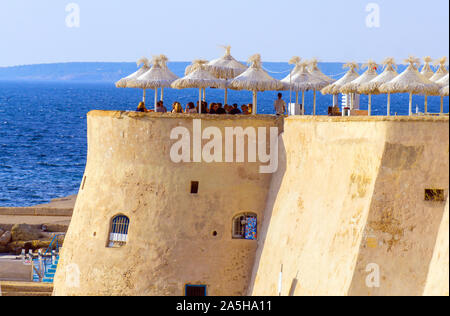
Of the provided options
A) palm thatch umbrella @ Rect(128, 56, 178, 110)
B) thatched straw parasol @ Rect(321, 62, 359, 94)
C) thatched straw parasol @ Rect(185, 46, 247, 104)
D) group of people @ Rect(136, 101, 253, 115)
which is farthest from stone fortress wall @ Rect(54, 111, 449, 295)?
thatched straw parasol @ Rect(185, 46, 247, 104)

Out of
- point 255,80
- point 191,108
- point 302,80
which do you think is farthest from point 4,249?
point 255,80

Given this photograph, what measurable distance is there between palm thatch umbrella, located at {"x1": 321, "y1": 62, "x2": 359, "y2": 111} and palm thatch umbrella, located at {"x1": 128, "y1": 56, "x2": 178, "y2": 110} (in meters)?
5.97

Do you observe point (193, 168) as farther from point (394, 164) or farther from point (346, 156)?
point (394, 164)

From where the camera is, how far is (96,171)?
3238 cm

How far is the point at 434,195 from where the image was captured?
24250 mm

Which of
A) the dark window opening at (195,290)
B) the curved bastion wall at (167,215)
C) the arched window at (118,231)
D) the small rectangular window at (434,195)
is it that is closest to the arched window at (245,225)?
the curved bastion wall at (167,215)

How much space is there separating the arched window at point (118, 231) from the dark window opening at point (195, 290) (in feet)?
8.99

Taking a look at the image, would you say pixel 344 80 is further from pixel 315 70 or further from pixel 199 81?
pixel 199 81

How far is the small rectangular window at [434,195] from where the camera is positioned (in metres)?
24.1

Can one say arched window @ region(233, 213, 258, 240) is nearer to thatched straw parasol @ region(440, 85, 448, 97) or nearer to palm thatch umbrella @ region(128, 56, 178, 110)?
palm thatch umbrella @ region(128, 56, 178, 110)

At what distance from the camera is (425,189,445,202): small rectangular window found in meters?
24.1

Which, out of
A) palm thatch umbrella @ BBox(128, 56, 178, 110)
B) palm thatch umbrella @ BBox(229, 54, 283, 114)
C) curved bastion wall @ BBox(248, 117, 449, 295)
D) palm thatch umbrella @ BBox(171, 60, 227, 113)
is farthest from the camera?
palm thatch umbrella @ BBox(128, 56, 178, 110)

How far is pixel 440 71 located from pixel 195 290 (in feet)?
40.1
